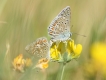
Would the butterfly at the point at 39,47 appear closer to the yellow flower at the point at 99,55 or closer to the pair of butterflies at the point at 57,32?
the pair of butterflies at the point at 57,32

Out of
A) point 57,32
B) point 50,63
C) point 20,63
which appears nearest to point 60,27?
point 57,32

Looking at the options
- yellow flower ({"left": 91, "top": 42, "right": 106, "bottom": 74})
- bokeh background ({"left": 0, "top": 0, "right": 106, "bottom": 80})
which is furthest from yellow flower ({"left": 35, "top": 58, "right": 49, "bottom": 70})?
yellow flower ({"left": 91, "top": 42, "right": 106, "bottom": 74})

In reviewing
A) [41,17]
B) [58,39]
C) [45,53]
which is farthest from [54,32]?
[41,17]

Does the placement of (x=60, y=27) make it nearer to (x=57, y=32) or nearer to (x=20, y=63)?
(x=57, y=32)

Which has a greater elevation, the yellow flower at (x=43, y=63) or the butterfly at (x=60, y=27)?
the butterfly at (x=60, y=27)

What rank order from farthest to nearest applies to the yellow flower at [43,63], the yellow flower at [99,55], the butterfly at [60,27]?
the butterfly at [60,27] < the yellow flower at [43,63] < the yellow flower at [99,55]

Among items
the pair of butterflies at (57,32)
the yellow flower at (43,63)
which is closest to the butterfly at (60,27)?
the pair of butterflies at (57,32)
